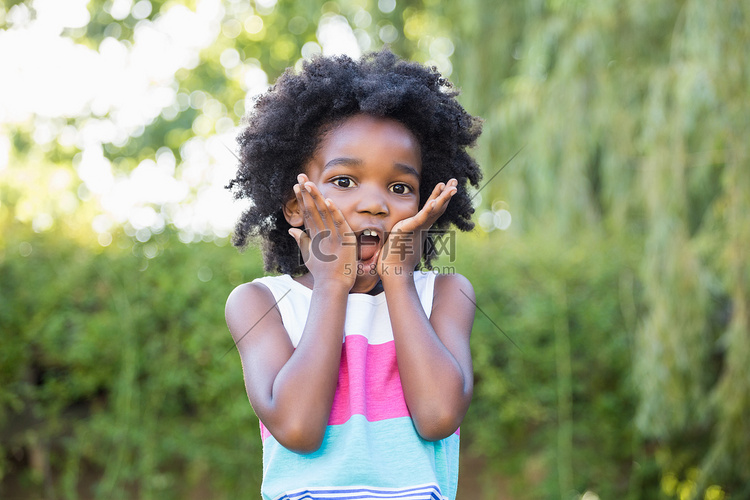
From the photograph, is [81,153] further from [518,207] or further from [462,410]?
[462,410]

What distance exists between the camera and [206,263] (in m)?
3.88

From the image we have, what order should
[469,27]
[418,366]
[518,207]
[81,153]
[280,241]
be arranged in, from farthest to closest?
[81,153] → [469,27] → [518,207] → [280,241] → [418,366]

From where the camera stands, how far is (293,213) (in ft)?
5.97

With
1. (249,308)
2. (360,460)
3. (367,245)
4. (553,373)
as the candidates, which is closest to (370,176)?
(367,245)

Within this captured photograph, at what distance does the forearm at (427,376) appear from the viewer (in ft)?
4.62

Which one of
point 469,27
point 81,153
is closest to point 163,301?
point 469,27

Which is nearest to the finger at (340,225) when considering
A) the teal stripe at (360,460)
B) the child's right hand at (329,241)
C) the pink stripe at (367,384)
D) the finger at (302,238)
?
the child's right hand at (329,241)

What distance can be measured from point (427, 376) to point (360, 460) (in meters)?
0.22

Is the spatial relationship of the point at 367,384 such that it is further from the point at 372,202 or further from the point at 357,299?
the point at 372,202

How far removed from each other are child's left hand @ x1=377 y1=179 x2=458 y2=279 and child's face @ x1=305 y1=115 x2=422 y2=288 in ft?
0.22

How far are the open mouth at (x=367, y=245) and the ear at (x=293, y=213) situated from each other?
25 centimetres

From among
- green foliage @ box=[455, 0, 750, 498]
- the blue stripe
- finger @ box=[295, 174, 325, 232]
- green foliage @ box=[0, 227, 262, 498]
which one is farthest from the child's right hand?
green foliage @ box=[455, 0, 750, 498]

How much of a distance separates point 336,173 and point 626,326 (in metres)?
2.89

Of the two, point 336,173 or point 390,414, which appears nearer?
point 390,414
